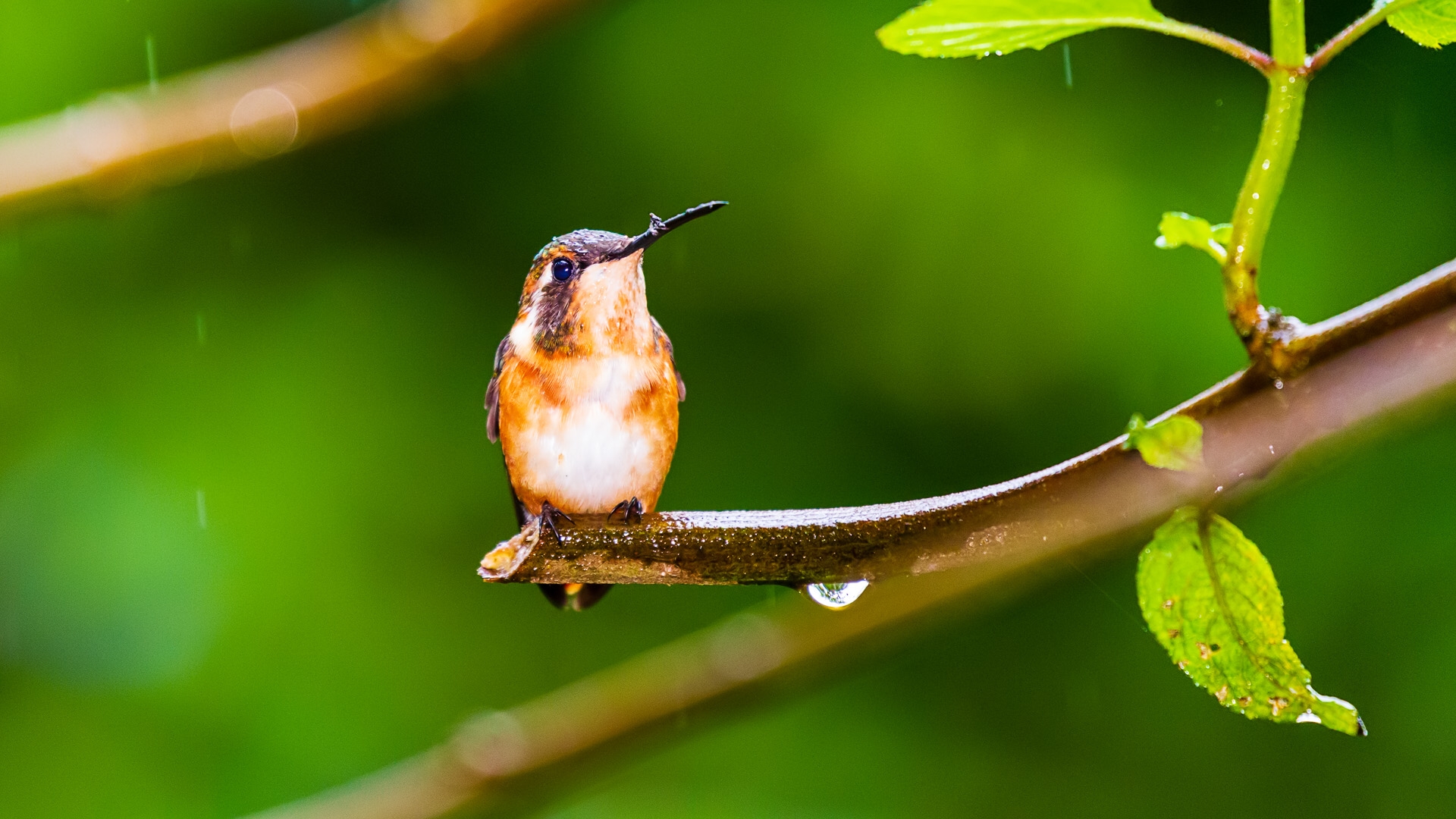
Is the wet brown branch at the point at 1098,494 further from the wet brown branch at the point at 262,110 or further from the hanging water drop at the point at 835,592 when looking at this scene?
the wet brown branch at the point at 262,110

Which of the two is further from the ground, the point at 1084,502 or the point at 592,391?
the point at 592,391

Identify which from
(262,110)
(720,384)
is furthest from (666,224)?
(720,384)

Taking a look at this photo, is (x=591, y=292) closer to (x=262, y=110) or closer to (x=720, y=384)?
(x=262, y=110)

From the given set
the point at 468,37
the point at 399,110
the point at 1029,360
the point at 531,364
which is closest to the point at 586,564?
the point at 531,364

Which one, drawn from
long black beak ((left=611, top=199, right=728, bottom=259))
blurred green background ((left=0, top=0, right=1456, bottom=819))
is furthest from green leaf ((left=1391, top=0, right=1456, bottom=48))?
blurred green background ((left=0, top=0, right=1456, bottom=819))

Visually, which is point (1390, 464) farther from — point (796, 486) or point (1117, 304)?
point (796, 486)

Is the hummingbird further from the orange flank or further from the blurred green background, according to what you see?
the blurred green background

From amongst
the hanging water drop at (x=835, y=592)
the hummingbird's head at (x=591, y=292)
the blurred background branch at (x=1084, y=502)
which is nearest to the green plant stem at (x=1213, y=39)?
the blurred background branch at (x=1084, y=502)

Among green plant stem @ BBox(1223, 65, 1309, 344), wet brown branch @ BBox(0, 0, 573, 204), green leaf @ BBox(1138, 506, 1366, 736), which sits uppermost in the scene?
wet brown branch @ BBox(0, 0, 573, 204)
